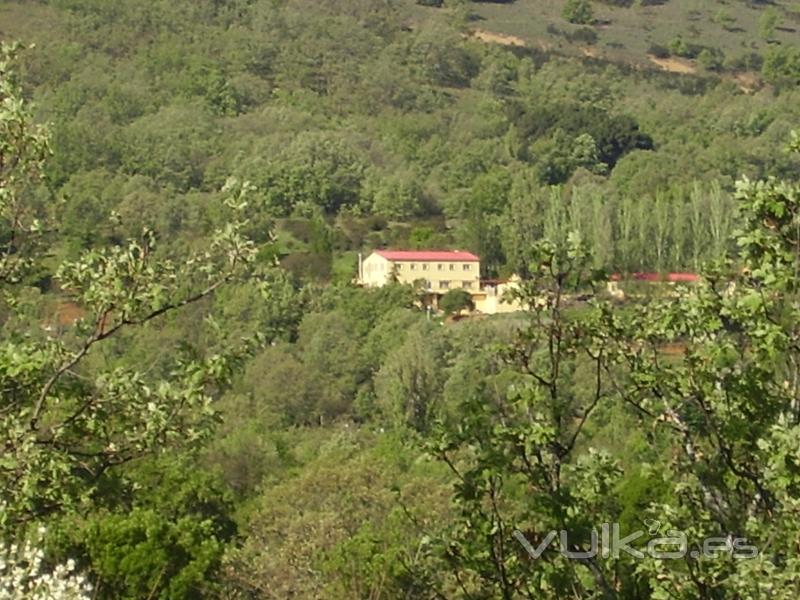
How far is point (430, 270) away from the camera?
4766cm

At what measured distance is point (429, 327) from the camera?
37.8m

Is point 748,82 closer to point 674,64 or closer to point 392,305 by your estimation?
point 674,64

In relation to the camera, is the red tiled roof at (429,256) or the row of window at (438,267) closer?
the row of window at (438,267)

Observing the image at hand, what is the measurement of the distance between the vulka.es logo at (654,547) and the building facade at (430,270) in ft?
137

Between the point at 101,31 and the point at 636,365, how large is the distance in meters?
85.5

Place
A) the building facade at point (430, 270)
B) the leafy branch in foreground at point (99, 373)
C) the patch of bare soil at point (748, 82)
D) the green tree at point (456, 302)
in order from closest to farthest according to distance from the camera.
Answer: the leafy branch in foreground at point (99, 373) < the green tree at point (456, 302) < the building facade at point (430, 270) < the patch of bare soil at point (748, 82)

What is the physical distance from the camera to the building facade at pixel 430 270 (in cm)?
4709

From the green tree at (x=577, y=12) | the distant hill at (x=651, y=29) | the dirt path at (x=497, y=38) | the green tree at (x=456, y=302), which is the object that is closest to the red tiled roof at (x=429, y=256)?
the green tree at (x=456, y=302)

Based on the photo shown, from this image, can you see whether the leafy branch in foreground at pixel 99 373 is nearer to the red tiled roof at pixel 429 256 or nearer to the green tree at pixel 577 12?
the red tiled roof at pixel 429 256

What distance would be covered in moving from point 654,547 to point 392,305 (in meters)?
38.9

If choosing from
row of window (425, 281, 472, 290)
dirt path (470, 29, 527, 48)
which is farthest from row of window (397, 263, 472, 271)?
dirt path (470, 29, 527, 48)

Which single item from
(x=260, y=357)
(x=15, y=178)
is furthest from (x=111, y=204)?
(x=15, y=178)

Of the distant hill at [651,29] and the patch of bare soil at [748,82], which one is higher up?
the distant hill at [651,29]

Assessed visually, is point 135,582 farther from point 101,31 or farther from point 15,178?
point 101,31
